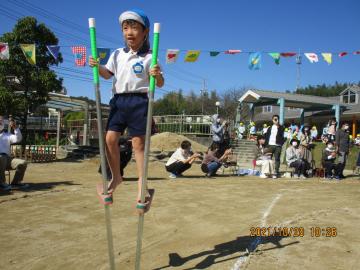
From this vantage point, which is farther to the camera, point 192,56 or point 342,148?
point 192,56

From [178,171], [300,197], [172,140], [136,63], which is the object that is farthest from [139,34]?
[172,140]

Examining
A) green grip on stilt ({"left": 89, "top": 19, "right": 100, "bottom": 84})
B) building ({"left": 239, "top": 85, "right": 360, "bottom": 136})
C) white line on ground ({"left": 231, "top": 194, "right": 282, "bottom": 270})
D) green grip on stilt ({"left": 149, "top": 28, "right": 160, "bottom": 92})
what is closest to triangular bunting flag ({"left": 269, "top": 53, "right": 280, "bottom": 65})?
building ({"left": 239, "top": 85, "right": 360, "bottom": 136})

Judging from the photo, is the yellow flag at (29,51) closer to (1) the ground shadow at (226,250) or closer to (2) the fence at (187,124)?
(2) the fence at (187,124)

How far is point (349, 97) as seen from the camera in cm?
2972

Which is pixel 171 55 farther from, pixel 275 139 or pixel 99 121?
pixel 99 121

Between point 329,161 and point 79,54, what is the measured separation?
8.17 m

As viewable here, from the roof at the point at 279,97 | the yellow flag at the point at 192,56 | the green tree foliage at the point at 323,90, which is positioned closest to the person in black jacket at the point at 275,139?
the yellow flag at the point at 192,56

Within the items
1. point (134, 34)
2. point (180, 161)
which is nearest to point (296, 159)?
point (180, 161)

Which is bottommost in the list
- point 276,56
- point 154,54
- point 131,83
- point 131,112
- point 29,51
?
point 131,112

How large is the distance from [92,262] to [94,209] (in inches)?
93.1

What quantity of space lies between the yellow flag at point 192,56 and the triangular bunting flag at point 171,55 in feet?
1.22

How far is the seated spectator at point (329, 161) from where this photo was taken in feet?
37.1

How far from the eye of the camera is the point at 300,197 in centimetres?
719

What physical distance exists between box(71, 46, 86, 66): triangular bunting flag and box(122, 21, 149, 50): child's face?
666 cm
